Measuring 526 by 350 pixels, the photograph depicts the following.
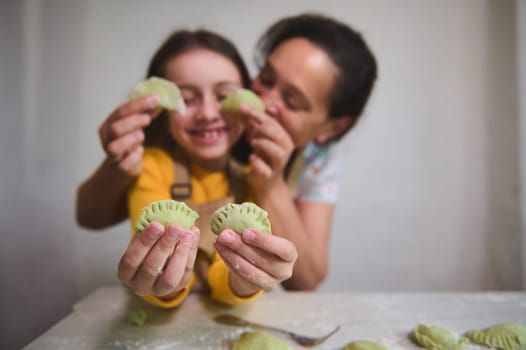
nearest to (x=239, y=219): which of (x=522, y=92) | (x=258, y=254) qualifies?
(x=258, y=254)

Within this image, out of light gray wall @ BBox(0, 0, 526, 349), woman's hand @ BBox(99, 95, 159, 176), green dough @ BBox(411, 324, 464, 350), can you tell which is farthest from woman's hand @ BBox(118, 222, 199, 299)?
light gray wall @ BBox(0, 0, 526, 349)

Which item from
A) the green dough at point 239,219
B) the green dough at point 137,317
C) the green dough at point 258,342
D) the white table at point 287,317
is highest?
the green dough at point 239,219

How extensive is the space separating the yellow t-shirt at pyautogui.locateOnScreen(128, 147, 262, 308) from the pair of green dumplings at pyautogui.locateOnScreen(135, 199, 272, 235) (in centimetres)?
21

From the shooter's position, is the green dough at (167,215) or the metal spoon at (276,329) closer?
the green dough at (167,215)

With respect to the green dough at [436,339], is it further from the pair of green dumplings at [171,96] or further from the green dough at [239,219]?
the pair of green dumplings at [171,96]

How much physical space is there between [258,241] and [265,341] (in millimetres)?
199

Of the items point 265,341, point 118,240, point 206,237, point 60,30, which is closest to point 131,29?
point 60,30

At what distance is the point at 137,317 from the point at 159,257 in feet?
0.90

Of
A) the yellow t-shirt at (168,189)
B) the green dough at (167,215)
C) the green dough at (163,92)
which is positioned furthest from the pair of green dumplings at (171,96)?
the green dough at (167,215)

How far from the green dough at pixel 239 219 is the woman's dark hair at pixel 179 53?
0.32 m

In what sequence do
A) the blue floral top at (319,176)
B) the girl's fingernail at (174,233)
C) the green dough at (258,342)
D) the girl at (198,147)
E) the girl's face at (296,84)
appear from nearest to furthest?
the girl's fingernail at (174,233) < the green dough at (258,342) < the girl at (198,147) < the girl's face at (296,84) < the blue floral top at (319,176)

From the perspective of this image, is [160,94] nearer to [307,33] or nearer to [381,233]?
[307,33]

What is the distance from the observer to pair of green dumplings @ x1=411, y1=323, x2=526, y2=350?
542mm

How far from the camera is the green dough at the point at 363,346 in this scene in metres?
0.51
